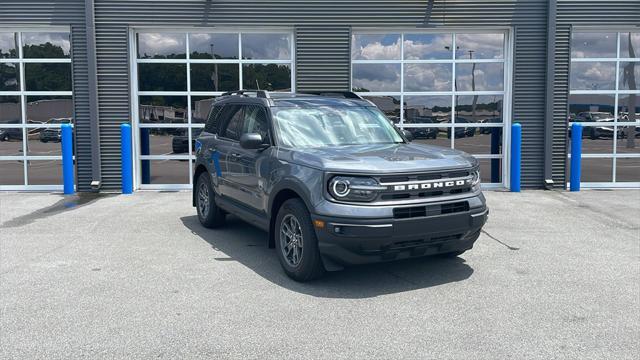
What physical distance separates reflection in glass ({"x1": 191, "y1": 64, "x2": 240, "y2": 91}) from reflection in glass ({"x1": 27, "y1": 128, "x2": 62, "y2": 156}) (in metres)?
2.96

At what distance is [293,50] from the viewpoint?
12.1m

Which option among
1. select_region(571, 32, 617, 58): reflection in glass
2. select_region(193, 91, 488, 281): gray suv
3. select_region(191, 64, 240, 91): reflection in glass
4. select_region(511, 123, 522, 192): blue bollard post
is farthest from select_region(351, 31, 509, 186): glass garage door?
select_region(193, 91, 488, 281): gray suv

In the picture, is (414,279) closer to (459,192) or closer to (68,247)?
(459,192)

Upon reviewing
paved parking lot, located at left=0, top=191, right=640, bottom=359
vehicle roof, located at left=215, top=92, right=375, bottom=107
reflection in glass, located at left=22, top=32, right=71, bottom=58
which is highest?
reflection in glass, located at left=22, top=32, right=71, bottom=58

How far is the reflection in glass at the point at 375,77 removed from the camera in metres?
12.3

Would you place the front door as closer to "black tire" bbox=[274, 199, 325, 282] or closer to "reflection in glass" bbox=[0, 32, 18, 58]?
"black tire" bbox=[274, 199, 325, 282]

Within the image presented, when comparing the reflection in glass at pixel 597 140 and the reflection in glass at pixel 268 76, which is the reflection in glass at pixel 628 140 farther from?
the reflection in glass at pixel 268 76

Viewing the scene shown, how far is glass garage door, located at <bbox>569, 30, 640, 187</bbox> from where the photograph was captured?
1229 centimetres

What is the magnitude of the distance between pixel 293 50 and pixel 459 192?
7317 mm

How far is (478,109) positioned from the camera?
12.4 meters

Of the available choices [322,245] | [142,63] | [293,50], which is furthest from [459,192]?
[142,63]

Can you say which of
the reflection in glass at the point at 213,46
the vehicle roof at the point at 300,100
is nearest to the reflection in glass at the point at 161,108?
the reflection in glass at the point at 213,46

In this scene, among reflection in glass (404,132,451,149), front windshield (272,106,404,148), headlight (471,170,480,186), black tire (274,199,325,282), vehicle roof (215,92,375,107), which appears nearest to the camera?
black tire (274,199,325,282)

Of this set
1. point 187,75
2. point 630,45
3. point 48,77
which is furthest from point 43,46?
point 630,45
